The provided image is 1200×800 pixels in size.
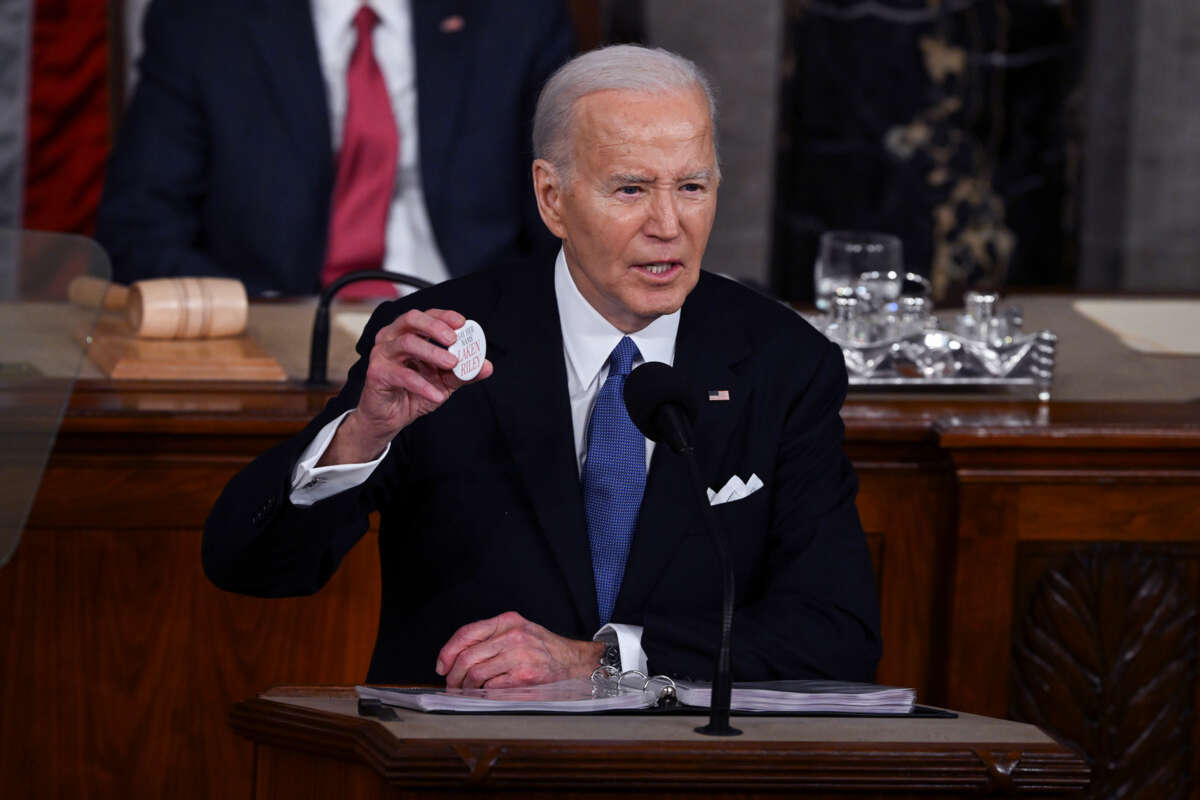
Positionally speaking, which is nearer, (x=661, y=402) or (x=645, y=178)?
(x=661, y=402)

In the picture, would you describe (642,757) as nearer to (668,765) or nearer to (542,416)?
(668,765)

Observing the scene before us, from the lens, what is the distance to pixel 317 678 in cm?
230

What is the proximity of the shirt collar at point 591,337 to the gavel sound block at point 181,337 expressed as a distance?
2.10 feet

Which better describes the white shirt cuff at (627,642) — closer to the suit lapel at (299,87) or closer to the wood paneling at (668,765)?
the wood paneling at (668,765)

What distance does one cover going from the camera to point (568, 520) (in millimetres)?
1874

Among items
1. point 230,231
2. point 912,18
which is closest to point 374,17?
point 230,231

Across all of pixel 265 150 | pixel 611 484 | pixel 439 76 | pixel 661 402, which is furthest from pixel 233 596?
pixel 439 76

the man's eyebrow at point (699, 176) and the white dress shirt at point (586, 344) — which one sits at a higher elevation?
the man's eyebrow at point (699, 176)

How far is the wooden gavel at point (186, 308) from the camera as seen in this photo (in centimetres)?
259

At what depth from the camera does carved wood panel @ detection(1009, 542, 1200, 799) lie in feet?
7.55

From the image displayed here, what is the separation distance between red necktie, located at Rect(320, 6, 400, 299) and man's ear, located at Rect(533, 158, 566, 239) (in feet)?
5.40

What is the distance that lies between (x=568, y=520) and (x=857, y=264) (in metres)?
0.98

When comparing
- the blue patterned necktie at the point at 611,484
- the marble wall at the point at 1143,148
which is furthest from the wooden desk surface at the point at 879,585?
the marble wall at the point at 1143,148

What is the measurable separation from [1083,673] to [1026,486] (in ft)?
0.84
